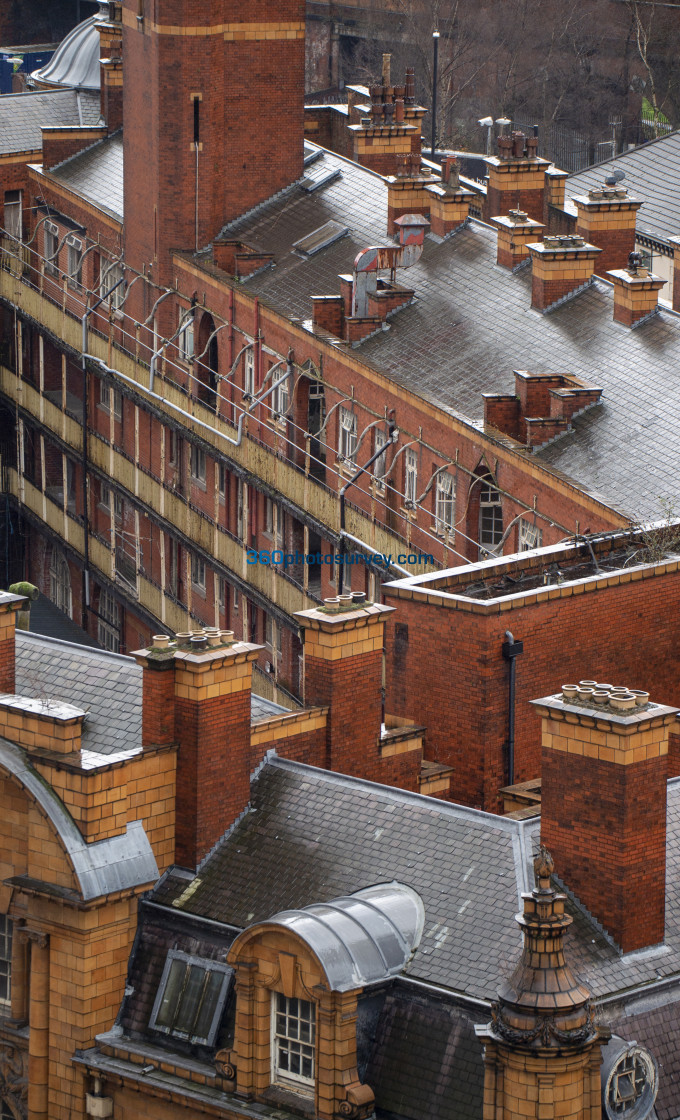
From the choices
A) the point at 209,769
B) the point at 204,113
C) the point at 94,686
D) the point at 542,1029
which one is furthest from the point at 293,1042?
the point at 204,113

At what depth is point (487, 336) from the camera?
66.0 metres

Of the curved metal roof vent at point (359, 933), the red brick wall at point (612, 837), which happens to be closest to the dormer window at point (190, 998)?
the curved metal roof vent at point (359, 933)

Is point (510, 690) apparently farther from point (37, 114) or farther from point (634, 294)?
point (37, 114)

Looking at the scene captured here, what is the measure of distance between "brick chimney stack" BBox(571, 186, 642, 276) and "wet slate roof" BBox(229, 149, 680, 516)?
8.63ft

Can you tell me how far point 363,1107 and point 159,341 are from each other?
1872 inches

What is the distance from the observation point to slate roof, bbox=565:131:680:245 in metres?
96.0

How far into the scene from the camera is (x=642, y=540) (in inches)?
1998

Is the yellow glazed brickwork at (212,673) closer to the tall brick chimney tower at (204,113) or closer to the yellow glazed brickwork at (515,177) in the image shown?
the yellow glazed brickwork at (515,177)

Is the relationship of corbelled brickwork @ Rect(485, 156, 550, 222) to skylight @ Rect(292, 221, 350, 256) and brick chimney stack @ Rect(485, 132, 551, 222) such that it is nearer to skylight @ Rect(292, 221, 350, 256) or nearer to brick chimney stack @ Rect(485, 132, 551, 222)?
brick chimney stack @ Rect(485, 132, 551, 222)

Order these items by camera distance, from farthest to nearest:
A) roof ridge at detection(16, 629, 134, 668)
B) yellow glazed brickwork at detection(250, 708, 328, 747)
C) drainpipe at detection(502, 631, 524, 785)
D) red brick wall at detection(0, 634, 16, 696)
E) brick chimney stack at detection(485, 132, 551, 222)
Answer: brick chimney stack at detection(485, 132, 551, 222) < drainpipe at detection(502, 631, 524, 785) < roof ridge at detection(16, 629, 134, 668) < red brick wall at detection(0, 634, 16, 696) < yellow glazed brickwork at detection(250, 708, 328, 747)

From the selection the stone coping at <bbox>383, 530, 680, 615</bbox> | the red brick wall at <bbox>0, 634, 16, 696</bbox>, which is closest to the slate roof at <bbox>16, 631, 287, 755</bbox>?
the red brick wall at <bbox>0, 634, 16, 696</bbox>

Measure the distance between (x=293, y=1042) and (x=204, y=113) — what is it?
46.6 metres

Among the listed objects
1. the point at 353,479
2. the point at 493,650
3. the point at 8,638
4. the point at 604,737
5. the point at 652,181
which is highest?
the point at 604,737

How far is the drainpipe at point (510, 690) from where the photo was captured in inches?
1818
